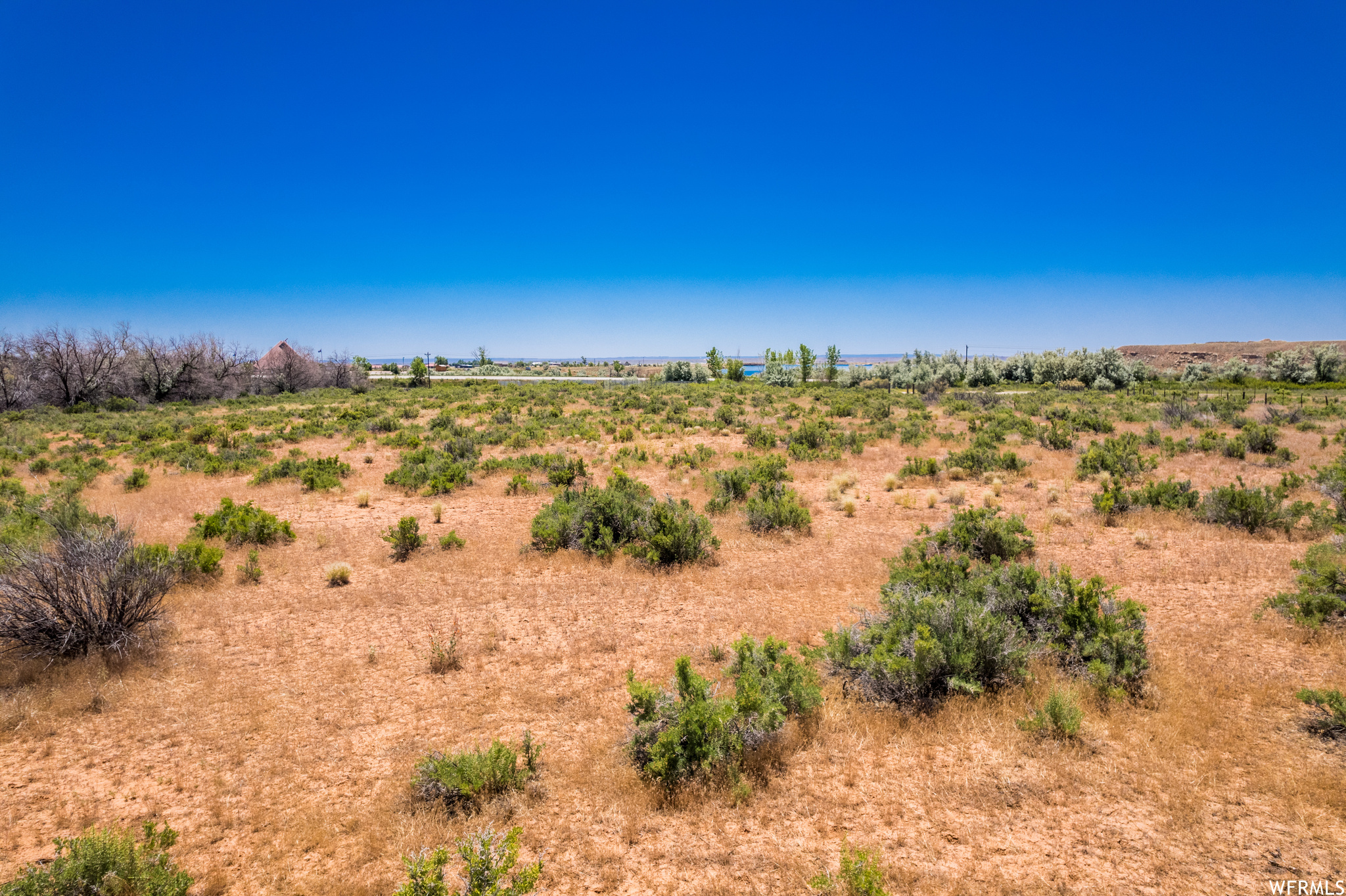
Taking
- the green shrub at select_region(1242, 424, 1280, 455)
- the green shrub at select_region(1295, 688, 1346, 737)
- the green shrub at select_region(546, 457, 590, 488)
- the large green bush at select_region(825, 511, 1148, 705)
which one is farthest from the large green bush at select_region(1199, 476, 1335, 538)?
the green shrub at select_region(546, 457, 590, 488)

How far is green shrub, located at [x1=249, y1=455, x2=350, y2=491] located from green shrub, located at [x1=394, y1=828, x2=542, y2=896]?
1272 cm

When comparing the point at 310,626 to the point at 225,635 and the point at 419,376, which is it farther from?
the point at 419,376

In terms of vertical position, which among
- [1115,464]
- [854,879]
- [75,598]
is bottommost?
[854,879]

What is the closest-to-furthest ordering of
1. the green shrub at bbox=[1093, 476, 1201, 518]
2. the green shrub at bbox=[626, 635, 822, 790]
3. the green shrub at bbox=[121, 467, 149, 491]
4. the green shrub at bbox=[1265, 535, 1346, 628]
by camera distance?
the green shrub at bbox=[626, 635, 822, 790] → the green shrub at bbox=[1265, 535, 1346, 628] → the green shrub at bbox=[1093, 476, 1201, 518] → the green shrub at bbox=[121, 467, 149, 491]

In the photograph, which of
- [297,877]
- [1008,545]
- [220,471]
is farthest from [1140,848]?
[220,471]

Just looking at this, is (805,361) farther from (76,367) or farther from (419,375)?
(76,367)

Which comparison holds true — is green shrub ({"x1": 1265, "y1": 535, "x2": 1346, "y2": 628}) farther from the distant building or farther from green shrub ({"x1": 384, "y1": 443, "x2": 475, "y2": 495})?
the distant building

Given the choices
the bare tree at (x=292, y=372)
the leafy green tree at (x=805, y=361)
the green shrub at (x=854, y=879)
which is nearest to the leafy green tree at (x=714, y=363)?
the leafy green tree at (x=805, y=361)

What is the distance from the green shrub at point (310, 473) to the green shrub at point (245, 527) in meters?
3.57

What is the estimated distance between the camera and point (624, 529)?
1008 centimetres

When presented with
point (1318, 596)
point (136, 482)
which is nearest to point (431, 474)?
point (136, 482)

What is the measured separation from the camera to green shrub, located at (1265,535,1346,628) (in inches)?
230

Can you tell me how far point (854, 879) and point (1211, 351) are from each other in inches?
4676

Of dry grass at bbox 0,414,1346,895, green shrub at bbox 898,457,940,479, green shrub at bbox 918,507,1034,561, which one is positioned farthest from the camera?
green shrub at bbox 898,457,940,479
